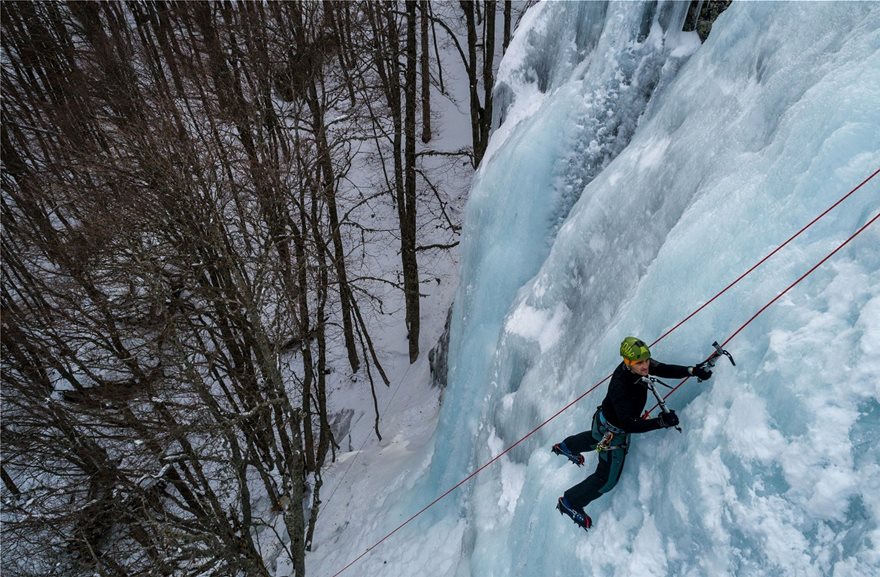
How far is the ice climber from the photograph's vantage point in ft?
10.8

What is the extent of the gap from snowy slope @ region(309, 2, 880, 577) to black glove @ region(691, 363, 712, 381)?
7 centimetres

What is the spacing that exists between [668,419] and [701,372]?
1.13 ft

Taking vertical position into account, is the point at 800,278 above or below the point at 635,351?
above

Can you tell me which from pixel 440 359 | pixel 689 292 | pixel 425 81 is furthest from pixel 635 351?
pixel 425 81

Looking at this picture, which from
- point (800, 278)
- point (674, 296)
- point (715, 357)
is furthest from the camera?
point (674, 296)

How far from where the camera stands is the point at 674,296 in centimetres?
375

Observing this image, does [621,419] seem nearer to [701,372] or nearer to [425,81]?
[701,372]

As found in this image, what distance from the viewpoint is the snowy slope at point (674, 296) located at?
2641 millimetres

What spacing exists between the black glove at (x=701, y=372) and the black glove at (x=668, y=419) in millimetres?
275

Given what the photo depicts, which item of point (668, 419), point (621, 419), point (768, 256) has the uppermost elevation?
point (768, 256)

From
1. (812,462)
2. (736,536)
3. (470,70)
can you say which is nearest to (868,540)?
(812,462)

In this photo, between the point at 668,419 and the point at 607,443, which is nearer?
the point at 668,419

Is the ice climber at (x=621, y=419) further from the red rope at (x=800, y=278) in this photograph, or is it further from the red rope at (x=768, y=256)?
the red rope at (x=768, y=256)

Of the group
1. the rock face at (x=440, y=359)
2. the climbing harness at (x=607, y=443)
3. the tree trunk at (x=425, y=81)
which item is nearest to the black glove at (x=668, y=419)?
the climbing harness at (x=607, y=443)
